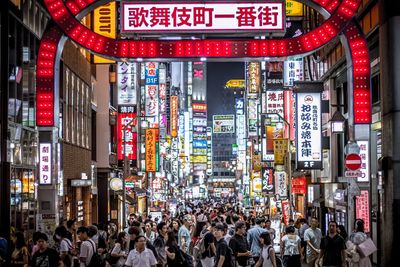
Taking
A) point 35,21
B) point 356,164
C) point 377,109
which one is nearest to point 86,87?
point 35,21

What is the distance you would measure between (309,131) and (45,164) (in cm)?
1741

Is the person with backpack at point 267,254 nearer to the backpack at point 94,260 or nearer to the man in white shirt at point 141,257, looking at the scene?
the man in white shirt at point 141,257

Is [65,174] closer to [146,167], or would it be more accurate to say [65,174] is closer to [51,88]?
[51,88]

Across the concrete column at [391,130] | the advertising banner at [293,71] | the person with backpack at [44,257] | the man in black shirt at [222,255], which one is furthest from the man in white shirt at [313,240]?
the advertising banner at [293,71]

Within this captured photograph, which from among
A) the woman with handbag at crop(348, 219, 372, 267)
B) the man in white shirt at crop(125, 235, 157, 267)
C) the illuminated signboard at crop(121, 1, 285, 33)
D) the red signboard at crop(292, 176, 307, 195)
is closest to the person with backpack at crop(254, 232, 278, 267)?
the woman with handbag at crop(348, 219, 372, 267)

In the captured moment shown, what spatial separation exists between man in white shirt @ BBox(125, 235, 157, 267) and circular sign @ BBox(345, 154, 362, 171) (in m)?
5.49

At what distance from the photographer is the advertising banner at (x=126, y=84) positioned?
51.5 m

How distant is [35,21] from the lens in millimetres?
28688

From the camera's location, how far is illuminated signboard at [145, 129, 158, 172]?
61.8 meters

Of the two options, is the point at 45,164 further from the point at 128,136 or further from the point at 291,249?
the point at 128,136

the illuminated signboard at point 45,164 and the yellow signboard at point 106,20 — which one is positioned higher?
the yellow signboard at point 106,20

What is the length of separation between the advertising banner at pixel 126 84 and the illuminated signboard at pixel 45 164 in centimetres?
3244

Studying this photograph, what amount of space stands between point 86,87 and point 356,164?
82.7ft

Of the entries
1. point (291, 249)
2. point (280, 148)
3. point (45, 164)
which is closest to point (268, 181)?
point (280, 148)
